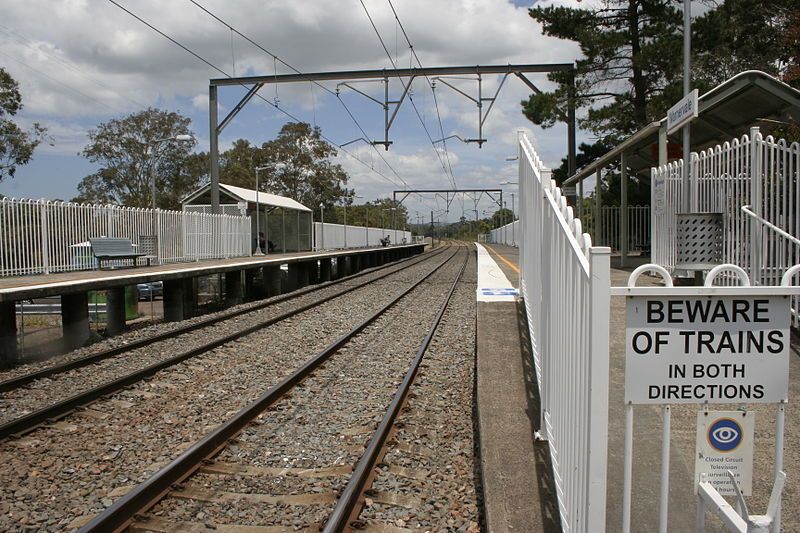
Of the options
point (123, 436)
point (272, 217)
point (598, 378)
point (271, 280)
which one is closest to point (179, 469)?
point (123, 436)

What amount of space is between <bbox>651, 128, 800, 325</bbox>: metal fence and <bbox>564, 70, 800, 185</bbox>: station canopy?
36.5 inches

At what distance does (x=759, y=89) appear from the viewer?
8.39m

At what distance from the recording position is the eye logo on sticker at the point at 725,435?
2410mm

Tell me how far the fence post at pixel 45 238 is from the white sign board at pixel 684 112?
1288 cm

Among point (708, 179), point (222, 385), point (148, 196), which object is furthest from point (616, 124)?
point (148, 196)

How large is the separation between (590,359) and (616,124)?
2651cm

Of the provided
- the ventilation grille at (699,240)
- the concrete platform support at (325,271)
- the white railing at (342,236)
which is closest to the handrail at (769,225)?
the ventilation grille at (699,240)

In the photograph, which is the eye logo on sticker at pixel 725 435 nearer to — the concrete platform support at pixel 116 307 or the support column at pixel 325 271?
the concrete platform support at pixel 116 307

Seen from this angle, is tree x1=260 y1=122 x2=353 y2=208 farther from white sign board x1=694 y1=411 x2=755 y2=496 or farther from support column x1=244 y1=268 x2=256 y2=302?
white sign board x1=694 y1=411 x2=755 y2=496

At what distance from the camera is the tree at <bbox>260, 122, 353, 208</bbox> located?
66438mm

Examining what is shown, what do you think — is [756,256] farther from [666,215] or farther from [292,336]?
[292,336]

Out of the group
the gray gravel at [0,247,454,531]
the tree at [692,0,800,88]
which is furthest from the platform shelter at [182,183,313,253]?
the gray gravel at [0,247,454,531]

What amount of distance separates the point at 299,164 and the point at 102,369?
5986 centimetres

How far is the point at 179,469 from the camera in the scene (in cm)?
470
